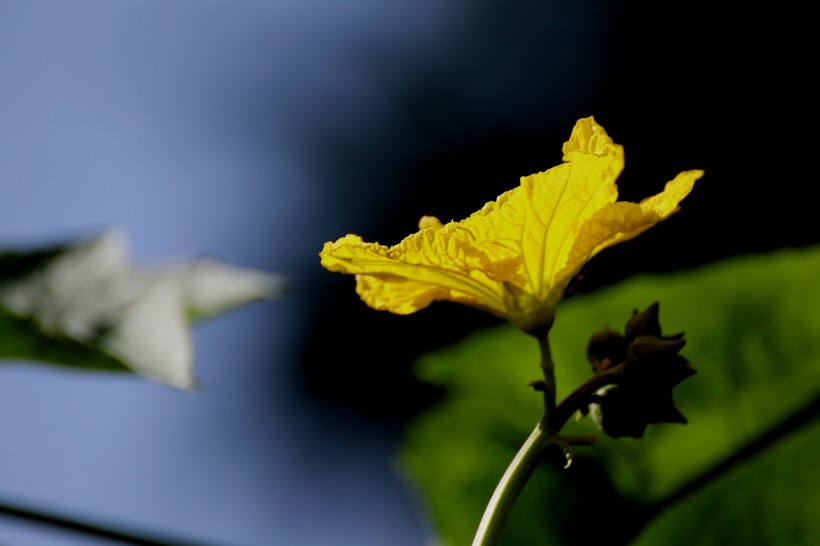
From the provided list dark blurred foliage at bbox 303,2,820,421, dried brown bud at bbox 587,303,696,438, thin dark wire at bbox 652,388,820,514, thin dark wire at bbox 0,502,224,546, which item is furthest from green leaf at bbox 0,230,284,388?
dark blurred foliage at bbox 303,2,820,421

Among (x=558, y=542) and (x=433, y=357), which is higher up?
(x=433, y=357)

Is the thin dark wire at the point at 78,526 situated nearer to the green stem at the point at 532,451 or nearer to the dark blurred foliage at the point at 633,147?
the green stem at the point at 532,451

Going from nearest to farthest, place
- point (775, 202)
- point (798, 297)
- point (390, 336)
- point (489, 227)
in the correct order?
point (489, 227) < point (798, 297) < point (775, 202) < point (390, 336)

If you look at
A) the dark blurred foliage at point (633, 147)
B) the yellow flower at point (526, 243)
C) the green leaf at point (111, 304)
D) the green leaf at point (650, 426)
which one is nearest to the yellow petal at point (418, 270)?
the yellow flower at point (526, 243)

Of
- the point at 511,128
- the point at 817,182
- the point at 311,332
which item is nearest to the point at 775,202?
the point at 817,182

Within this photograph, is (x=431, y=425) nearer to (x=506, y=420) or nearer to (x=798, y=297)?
(x=506, y=420)

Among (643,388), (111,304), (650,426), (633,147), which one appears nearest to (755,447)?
(650,426)

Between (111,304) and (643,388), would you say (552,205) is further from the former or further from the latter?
(111,304)
